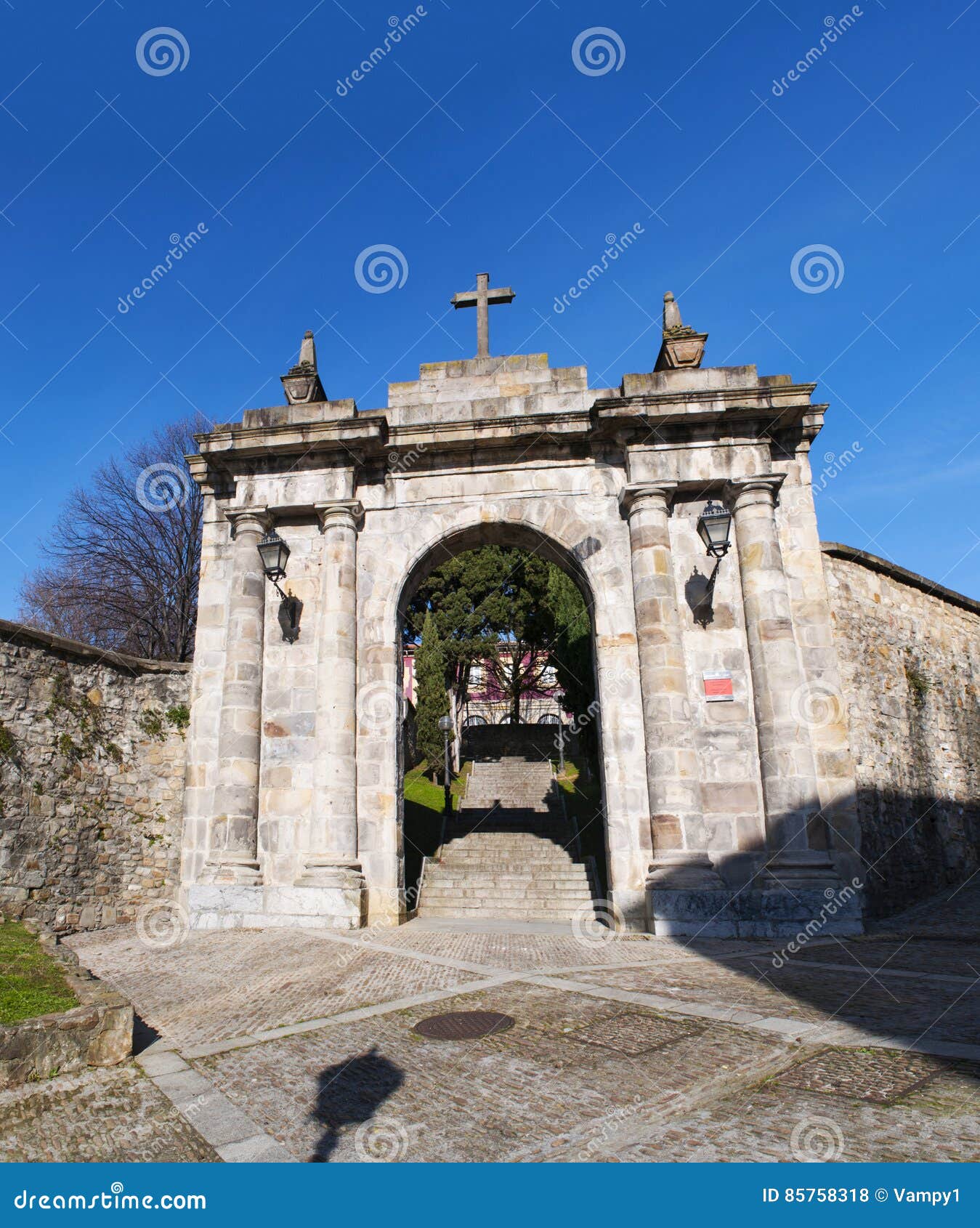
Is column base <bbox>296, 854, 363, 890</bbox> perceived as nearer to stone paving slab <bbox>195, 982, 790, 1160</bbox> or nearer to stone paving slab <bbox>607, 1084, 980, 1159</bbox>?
stone paving slab <bbox>195, 982, 790, 1160</bbox>

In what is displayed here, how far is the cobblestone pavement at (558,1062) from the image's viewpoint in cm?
328

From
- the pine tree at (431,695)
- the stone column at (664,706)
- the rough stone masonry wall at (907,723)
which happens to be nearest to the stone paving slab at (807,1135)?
the stone column at (664,706)

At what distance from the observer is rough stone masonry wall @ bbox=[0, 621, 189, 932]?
990cm

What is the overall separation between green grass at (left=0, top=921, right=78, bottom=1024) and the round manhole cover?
2202 millimetres

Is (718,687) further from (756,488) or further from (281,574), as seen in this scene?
(281,574)

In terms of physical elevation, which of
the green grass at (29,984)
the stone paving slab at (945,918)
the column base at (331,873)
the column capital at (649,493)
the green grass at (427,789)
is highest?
the column capital at (649,493)

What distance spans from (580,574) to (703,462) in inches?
94.7

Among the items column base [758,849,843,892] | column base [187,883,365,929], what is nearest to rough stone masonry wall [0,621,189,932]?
column base [187,883,365,929]

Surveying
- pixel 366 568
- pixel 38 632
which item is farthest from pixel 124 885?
pixel 366 568

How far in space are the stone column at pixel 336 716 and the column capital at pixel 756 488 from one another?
5.55 metres

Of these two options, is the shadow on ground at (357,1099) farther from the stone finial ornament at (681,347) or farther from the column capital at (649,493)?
the stone finial ornament at (681,347)

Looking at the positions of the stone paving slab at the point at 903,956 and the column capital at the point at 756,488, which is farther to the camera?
the column capital at the point at 756,488

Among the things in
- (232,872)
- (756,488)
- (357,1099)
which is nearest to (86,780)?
(232,872)

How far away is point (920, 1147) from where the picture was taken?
3.07m
